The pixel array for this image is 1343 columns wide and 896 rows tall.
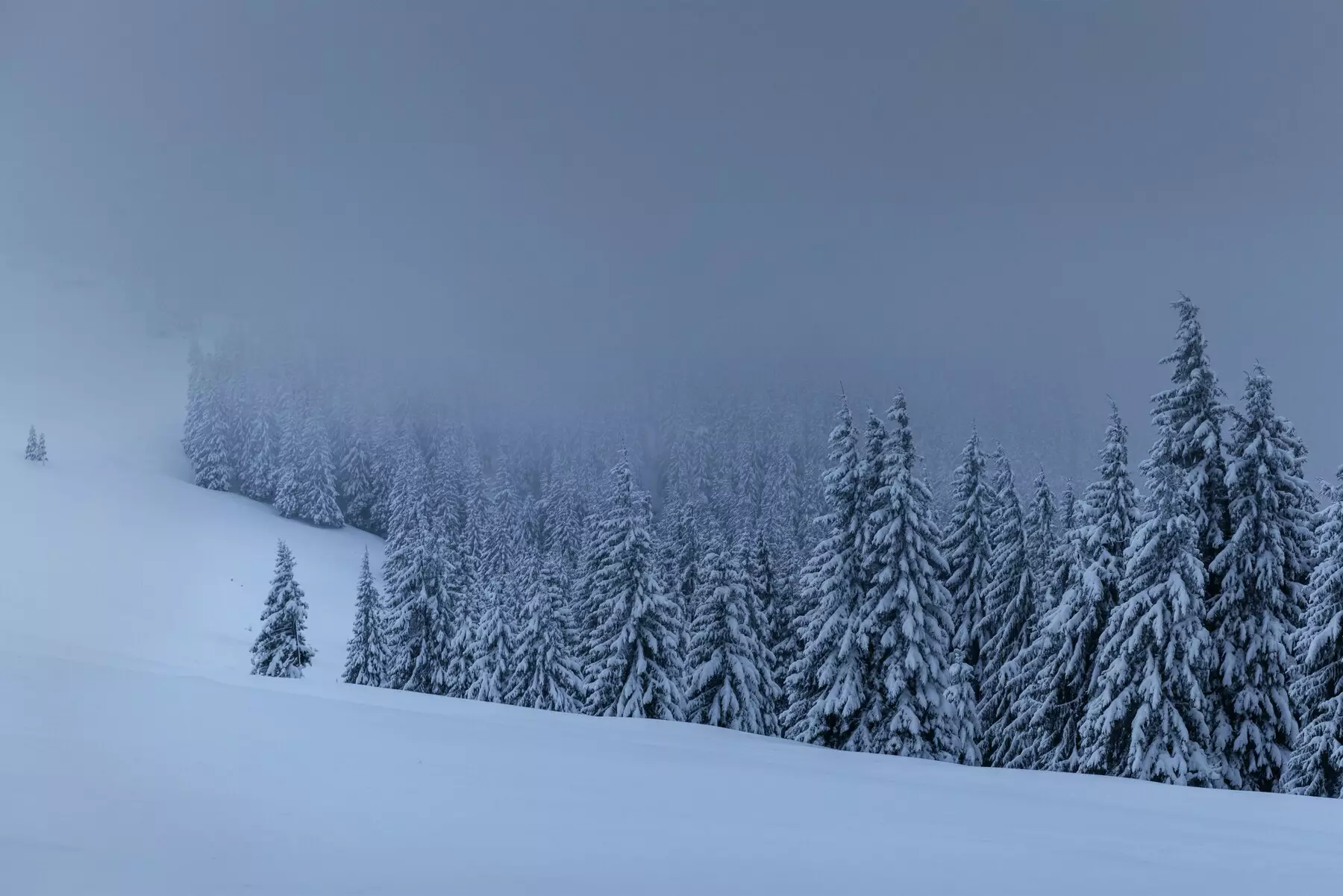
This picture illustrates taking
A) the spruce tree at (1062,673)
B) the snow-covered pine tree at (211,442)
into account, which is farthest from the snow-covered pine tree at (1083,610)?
the snow-covered pine tree at (211,442)

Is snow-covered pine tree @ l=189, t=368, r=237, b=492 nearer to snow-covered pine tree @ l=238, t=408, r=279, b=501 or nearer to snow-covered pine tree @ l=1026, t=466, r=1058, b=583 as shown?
snow-covered pine tree @ l=238, t=408, r=279, b=501

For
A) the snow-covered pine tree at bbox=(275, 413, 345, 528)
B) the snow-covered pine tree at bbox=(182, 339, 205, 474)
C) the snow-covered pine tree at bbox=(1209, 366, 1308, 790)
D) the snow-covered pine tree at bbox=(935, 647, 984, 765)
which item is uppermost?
the snow-covered pine tree at bbox=(182, 339, 205, 474)

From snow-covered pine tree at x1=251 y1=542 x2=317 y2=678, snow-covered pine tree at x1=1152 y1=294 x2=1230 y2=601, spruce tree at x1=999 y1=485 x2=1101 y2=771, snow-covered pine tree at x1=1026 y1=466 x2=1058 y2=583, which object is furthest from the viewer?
snow-covered pine tree at x1=251 y1=542 x2=317 y2=678

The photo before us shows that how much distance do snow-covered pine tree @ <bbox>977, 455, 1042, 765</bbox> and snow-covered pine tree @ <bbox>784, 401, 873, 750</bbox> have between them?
8.36 m

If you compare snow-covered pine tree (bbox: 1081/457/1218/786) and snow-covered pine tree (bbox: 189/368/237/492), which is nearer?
snow-covered pine tree (bbox: 1081/457/1218/786)

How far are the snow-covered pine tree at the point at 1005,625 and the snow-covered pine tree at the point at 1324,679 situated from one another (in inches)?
392

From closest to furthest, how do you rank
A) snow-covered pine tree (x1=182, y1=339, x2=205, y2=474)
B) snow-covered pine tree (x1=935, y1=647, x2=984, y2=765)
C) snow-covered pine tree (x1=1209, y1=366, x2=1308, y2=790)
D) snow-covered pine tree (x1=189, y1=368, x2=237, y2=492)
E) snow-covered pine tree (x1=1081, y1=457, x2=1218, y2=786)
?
1. snow-covered pine tree (x1=1081, y1=457, x2=1218, y2=786)
2. snow-covered pine tree (x1=1209, y1=366, x2=1308, y2=790)
3. snow-covered pine tree (x1=935, y1=647, x2=984, y2=765)
4. snow-covered pine tree (x1=189, y1=368, x2=237, y2=492)
5. snow-covered pine tree (x1=182, y1=339, x2=205, y2=474)

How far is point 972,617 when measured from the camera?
3095 centimetres

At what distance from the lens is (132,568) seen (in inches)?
1965

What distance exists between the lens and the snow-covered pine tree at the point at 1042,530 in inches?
1214

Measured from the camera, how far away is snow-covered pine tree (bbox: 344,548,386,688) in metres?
39.6

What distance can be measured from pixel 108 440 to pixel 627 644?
86206 mm

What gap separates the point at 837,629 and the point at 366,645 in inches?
1106

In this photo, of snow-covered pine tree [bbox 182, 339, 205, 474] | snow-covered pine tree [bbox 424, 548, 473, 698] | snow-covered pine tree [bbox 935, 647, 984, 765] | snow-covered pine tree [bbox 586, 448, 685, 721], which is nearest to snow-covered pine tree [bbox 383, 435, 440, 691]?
snow-covered pine tree [bbox 424, 548, 473, 698]
